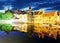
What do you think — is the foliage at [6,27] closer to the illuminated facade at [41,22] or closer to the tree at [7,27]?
the tree at [7,27]

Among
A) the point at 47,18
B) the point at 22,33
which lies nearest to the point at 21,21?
the point at 22,33

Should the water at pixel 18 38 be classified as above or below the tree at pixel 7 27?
below

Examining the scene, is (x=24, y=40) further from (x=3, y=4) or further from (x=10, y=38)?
(x=3, y=4)

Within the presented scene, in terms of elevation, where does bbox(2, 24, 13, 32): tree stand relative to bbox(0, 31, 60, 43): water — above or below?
above

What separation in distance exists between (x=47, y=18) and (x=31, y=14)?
0.74 feet

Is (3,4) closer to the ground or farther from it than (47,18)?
farther from it

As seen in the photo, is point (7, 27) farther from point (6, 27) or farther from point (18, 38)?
point (18, 38)

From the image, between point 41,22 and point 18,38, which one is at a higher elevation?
point 41,22

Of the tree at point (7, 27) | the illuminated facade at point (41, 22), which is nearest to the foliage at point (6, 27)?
the tree at point (7, 27)

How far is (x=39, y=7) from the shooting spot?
314 centimetres

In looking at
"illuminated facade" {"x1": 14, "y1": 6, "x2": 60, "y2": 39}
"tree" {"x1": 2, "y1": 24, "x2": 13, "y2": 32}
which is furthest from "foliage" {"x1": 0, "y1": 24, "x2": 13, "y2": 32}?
"illuminated facade" {"x1": 14, "y1": 6, "x2": 60, "y2": 39}

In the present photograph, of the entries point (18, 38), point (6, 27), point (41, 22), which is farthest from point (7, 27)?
point (41, 22)

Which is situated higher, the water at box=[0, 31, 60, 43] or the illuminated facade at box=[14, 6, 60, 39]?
the illuminated facade at box=[14, 6, 60, 39]

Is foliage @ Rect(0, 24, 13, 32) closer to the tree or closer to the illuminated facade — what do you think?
the tree
